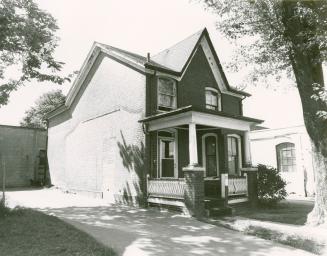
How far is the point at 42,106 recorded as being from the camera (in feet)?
156

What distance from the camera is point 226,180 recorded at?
13.3 metres

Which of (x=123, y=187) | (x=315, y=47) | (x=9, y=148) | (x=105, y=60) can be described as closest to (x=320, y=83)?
(x=315, y=47)

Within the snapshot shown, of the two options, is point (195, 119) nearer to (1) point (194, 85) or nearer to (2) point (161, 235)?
(1) point (194, 85)

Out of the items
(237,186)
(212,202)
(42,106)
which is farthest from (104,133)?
(42,106)

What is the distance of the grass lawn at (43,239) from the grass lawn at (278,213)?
274 inches

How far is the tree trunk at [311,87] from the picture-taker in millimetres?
10430

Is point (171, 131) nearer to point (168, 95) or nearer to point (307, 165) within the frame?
point (168, 95)

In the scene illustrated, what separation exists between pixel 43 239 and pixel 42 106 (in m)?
43.3

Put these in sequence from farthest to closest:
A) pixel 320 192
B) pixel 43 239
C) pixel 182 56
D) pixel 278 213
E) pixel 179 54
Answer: pixel 179 54 → pixel 182 56 → pixel 278 213 → pixel 320 192 → pixel 43 239

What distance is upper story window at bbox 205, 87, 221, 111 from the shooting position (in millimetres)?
18192

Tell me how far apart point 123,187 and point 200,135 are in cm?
488

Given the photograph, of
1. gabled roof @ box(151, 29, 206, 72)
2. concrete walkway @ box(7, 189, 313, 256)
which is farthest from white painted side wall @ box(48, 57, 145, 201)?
concrete walkway @ box(7, 189, 313, 256)

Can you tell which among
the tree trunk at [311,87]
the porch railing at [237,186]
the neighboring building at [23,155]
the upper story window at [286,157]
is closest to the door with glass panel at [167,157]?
the porch railing at [237,186]

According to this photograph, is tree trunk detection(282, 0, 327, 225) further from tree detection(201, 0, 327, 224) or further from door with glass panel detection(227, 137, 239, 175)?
door with glass panel detection(227, 137, 239, 175)
